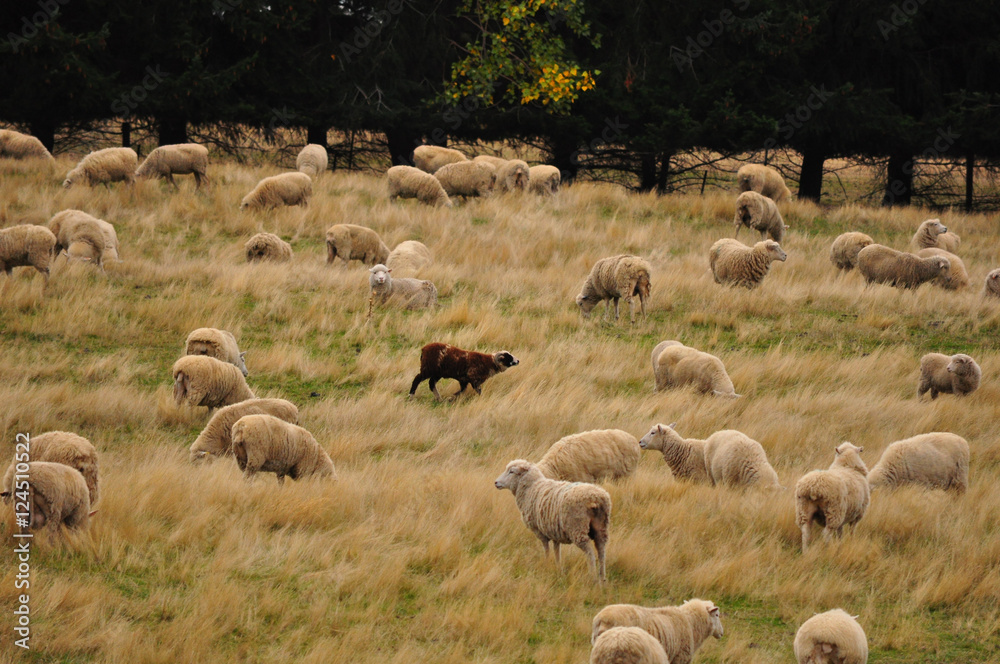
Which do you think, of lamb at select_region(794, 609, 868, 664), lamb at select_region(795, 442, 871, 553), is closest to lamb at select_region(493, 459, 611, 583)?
lamb at select_region(794, 609, 868, 664)

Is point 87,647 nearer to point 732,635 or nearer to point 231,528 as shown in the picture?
point 231,528

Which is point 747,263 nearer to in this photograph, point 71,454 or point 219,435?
point 219,435

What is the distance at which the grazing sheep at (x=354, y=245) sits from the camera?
594 inches

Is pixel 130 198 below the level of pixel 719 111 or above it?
below

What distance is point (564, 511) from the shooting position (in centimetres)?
619

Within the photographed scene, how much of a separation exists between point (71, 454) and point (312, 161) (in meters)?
16.0

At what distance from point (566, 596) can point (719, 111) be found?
61.3ft

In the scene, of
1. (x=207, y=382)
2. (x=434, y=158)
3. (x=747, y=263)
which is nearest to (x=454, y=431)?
(x=207, y=382)

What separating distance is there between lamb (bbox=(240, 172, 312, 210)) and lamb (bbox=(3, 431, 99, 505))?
34.8ft

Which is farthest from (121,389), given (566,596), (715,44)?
(715,44)

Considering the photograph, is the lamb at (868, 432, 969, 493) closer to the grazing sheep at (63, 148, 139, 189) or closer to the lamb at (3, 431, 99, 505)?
the lamb at (3, 431, 99, 505)

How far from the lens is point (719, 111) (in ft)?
74.5

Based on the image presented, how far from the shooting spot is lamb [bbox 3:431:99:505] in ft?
22.0

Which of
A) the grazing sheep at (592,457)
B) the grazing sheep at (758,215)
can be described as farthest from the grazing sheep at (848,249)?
the grazing sheep at (592,457)
